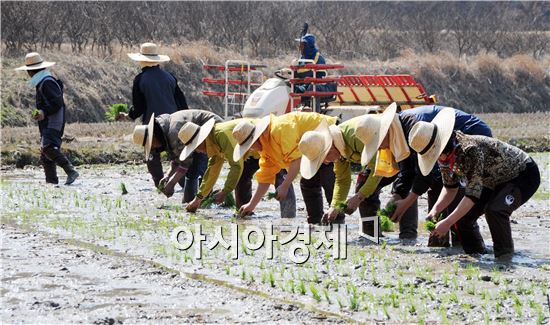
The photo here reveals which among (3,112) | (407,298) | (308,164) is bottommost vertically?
(407,298)

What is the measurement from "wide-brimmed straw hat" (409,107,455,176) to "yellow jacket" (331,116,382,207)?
94 cm

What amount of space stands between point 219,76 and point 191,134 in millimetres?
20302

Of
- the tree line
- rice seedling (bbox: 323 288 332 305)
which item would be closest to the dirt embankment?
the tree line

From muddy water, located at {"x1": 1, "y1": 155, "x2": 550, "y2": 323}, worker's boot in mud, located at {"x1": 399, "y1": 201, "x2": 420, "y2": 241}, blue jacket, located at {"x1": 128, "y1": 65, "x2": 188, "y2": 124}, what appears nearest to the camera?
muddy water, located at {"x1": 1, "y1": 155, "x2": 550, "y2": 323}

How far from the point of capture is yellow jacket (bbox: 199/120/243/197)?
11070 mm

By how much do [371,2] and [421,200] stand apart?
47288 millimetres

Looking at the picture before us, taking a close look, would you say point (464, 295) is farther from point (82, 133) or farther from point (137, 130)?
point (82, 133)

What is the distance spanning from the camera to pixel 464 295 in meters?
7.46

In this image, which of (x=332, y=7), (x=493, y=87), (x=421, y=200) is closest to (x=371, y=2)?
(x=332, y=7)

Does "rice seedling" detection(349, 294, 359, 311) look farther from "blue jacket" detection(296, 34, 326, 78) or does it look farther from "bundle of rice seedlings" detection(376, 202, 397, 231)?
"blue jacket" detection(296, 34, 326, 78)

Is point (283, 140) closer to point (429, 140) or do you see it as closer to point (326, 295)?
point (429, 140)

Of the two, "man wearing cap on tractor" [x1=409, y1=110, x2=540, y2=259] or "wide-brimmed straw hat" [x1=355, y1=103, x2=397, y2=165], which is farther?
"wide-brimmed straw hat" [x1=355, y1=103, x2=397, y2=165]

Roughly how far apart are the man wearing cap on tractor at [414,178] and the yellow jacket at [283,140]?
3.68 feet

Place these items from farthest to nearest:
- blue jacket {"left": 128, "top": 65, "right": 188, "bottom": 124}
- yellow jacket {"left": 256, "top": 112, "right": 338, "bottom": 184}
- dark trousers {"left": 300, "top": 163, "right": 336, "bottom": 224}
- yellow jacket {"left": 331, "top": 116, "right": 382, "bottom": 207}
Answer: blue jacket {"left": 128, "top": 65, "right": 188, "bottom": 124} < dark trousers {"left": 300, "top": 163, "right": 336, "bottom": 224} < yellow jacket {"left": 256, "top": 112, "right": 338, "bottom": 184} < yellow jacket {"left": 331, "top": 116, "right": 382, "bottom": 207}
